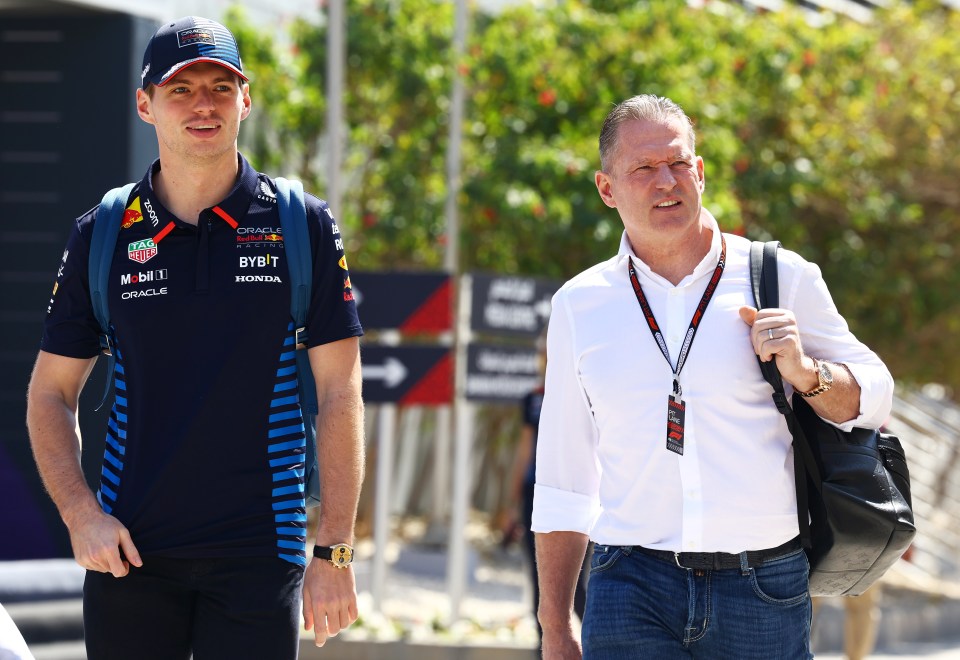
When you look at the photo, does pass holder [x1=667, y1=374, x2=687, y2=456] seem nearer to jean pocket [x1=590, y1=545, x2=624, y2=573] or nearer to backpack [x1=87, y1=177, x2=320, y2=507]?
jean pocket [x1=590, y1=545, x2=624, y2=573]

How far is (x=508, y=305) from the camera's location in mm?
Result: 10188

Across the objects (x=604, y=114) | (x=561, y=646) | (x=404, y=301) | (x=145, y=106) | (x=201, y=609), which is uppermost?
(x=604, y=114)

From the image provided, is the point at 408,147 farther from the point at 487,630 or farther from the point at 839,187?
the point at 487,630

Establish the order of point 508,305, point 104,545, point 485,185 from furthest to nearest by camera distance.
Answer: point 485,185 < point 508,305 < point 104,545

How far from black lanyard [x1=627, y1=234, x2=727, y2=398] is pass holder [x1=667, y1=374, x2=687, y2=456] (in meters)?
0.01

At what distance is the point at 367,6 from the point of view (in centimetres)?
1566

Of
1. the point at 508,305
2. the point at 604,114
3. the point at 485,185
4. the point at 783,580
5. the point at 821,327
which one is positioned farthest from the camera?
the point at 604,114

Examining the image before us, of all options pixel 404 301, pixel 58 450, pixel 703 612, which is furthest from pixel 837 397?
pixel 404 301

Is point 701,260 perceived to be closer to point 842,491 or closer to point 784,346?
point 784,346

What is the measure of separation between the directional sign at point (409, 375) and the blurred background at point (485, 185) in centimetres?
2

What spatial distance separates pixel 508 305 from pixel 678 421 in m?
6.67

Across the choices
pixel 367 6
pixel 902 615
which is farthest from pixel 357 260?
A: pixel 902 615

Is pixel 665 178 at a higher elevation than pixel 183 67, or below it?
below

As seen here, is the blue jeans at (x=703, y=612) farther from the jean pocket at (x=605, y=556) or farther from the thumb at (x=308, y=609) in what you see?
the thumb at (x=308, y=609)
